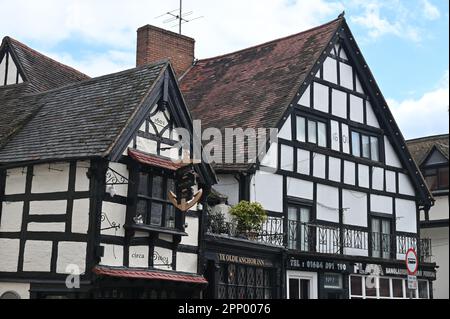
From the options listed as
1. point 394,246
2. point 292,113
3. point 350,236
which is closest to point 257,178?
point 292,113

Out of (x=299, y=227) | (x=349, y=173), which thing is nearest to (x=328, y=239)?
(x=299, y=227)

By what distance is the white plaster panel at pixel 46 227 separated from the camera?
660 inches

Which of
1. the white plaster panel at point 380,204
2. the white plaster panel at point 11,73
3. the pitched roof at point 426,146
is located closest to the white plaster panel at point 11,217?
the white plaster panel at point 11,73

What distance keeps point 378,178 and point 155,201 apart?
40.0 feet

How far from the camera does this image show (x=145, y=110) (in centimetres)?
1750

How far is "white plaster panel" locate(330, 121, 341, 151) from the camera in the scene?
2581cm

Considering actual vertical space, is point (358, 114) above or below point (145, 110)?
above

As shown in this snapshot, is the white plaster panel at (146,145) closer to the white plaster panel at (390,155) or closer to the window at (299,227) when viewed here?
the window at (299,227)

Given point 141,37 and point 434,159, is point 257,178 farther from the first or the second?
point 434,159

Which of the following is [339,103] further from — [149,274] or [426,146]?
[149,274]

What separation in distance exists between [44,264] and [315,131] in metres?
11.7

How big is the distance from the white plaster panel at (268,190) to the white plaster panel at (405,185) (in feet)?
22.6

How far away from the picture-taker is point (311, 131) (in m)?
25.1
